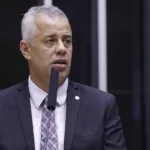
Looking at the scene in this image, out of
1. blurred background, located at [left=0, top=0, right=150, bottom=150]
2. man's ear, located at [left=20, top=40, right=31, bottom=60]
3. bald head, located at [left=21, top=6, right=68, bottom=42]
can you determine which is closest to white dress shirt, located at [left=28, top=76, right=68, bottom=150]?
man's ear, located at [left=20, top=40, right=31, bottom=60]

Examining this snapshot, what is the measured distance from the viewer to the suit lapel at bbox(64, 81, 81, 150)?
2.64 m

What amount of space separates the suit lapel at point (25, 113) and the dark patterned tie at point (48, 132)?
0.20ft

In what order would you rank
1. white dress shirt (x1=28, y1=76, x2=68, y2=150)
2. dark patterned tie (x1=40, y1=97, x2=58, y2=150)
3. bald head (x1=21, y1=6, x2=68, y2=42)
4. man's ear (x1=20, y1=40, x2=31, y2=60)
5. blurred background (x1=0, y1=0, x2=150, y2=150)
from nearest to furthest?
dark patterned tie (x1=40, y1=97, x2=58, y2=150) → white dress shirt (x1=28, y1=76, x2=68, y2=150) → bald head (x1=21, y1=6, x2=68, y2=42) → man's ear (x1=20, y1=40, x2=31, y2=60) → blurred background (x1=0, y1=0, x2=150, y2=150)

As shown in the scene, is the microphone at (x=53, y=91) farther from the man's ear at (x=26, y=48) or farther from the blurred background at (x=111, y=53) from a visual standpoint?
the blurred background at (x=111, y=53)

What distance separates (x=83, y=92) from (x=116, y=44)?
1.48 meters

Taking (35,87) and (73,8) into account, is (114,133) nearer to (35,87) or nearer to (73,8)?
(35,87)

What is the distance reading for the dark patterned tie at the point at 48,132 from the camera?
101 inches

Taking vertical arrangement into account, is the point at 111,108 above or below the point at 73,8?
below

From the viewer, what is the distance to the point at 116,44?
14.1 feet

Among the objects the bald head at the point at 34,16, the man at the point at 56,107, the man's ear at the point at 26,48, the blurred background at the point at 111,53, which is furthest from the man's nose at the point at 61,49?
the blurred background at the point at 111,53

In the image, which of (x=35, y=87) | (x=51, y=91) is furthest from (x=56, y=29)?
(x=51, y=91)

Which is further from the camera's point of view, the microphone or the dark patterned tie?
the dark patterned tie

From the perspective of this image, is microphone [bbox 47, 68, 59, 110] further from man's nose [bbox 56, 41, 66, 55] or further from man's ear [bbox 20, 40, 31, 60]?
man's ear [bbox 20, 40, 31, 60]

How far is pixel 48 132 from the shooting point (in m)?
2.63
